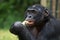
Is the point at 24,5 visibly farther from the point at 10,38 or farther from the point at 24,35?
the point at 24,35

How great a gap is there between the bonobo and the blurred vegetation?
5732mm

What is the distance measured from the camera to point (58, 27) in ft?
26.5

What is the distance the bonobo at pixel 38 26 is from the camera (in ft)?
25.7

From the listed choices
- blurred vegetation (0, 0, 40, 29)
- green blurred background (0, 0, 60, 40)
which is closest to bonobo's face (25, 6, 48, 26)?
green blurred background (0, 0, 60, 40)

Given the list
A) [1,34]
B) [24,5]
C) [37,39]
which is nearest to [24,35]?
[37,39]

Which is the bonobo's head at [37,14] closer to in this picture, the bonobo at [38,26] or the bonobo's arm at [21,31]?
the bonobo at [38,26]

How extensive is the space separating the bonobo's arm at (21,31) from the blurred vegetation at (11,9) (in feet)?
A: 19.7

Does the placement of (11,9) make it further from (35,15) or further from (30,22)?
(30,22)

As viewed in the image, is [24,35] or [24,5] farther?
[24,5]

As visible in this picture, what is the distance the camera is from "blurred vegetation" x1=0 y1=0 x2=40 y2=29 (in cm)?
1401

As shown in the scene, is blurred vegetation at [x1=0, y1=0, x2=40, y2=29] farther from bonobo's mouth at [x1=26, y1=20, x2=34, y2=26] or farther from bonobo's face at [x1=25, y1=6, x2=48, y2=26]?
bonobo's mouth at [x1=26, y1=20, x2=34, y2=26]

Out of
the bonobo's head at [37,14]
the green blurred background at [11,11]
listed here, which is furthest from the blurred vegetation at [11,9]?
the bonobo's head at [37,14]

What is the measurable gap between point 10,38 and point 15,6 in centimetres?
451

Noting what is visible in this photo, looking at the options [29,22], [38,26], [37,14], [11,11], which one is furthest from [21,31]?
[11,11]
